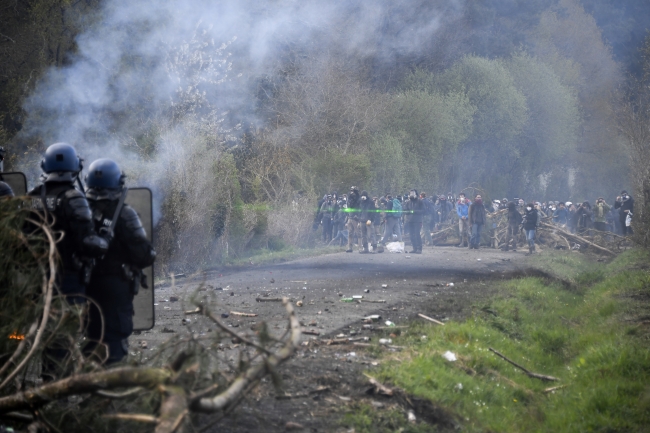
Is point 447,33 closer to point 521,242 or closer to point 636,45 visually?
point 636,45

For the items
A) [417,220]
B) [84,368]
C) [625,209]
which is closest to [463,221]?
[417,220]

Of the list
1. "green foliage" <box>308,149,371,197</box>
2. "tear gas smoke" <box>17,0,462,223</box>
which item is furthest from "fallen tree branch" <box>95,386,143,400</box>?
"green foliage" <box>308,149,371,197</box>

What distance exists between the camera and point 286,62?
88.1 ft

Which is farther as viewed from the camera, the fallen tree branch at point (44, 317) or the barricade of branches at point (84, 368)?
the fallen tree branch at point (44, 317)

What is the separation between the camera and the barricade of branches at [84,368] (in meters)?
3.15

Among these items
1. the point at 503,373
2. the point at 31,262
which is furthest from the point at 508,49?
the point at 31,262

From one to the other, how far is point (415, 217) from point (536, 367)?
1283 cm

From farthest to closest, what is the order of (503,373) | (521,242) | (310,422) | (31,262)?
(521,242) < (503,373) < (310,422) < (31,262)

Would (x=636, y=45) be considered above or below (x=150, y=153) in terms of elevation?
above

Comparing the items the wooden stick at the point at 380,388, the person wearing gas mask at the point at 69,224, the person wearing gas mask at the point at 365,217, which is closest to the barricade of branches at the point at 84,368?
the person wearing gas mask at the point at 69,224

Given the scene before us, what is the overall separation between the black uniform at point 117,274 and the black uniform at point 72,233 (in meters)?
0.17

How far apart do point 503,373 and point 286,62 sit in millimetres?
21367

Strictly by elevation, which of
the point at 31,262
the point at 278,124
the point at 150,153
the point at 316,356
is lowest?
the point at 316,356

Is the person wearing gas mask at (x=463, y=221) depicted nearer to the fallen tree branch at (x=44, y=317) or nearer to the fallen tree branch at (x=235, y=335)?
the fallen tree branch at (x=235, y=335)
